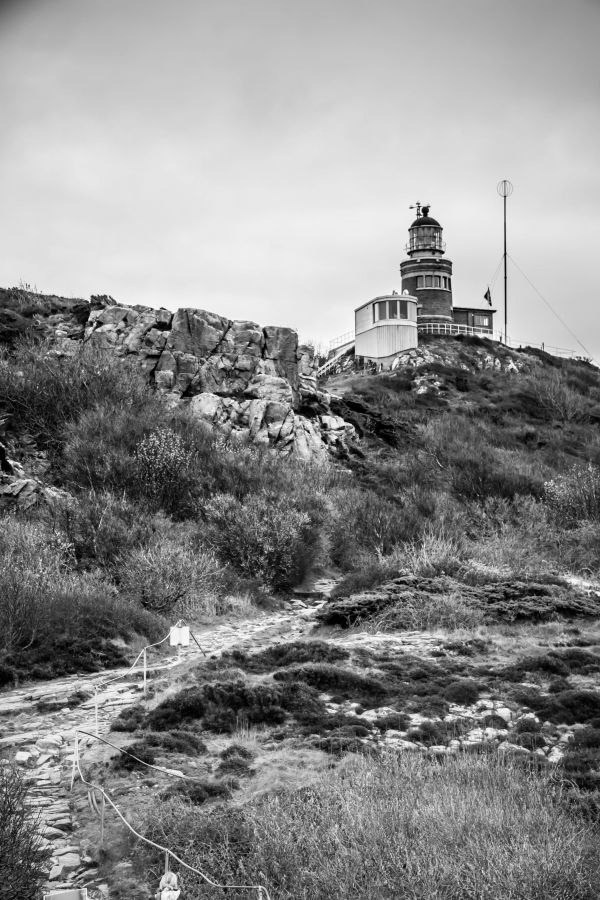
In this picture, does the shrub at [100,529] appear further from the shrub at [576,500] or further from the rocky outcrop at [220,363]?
the shrub at [576,500]

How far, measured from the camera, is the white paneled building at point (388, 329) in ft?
165

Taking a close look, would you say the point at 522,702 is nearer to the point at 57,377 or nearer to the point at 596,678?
the point at 596,678

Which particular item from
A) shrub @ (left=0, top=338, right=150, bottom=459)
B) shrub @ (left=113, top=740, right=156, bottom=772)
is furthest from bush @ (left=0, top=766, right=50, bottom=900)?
shrub @ (left=0, top=338, right=150, bottom=459)

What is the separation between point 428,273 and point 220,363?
4021 cm

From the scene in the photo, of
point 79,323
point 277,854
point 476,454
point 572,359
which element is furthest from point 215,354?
point 572,359

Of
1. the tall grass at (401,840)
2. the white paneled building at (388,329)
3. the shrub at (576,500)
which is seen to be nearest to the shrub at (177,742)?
the tall grass at (401,840)

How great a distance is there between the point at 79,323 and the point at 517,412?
20.2 meters

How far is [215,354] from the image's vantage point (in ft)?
87.2

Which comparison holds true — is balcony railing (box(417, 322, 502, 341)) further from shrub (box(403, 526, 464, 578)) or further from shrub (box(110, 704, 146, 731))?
shrub (box(110, 704, 146, 731))

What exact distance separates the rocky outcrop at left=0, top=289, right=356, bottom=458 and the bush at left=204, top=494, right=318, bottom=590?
7.99 m

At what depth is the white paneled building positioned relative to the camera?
165 ft

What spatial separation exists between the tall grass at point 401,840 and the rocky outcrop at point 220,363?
18.5 m

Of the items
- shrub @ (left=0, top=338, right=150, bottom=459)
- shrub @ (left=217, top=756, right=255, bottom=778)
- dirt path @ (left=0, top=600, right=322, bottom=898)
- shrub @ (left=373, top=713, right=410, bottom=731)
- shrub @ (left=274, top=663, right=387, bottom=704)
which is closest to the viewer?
dirt path @ (left=0, top=600, right=322, bottom=898)

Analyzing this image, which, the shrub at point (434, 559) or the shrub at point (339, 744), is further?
the shrub at point (434, 559)
